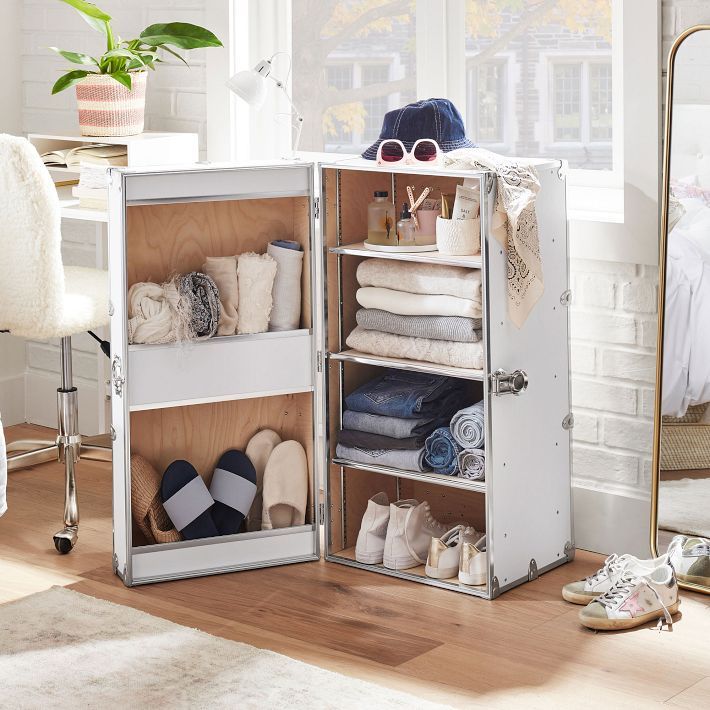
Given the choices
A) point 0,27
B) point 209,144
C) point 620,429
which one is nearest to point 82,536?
point 209,144

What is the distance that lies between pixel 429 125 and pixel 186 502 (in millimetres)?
1049

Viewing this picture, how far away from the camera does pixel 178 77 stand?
369cm

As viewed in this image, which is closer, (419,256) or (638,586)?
(638,586)

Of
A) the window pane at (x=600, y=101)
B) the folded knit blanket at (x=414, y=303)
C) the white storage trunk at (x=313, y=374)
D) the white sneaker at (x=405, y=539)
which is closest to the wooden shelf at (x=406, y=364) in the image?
the white storage trunk at (x=313, y=374)

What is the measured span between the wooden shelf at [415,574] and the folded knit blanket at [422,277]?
0.65 m

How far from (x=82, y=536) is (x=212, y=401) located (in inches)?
23.3

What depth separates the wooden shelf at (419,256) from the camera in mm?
2742

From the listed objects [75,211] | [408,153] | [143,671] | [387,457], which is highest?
[408,153]

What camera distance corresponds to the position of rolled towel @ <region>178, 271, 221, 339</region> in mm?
2900

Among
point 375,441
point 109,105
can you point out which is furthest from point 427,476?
point 109,105

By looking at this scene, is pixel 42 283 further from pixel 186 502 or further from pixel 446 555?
pixel 446 555

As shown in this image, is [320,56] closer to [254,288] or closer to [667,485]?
[254,288]

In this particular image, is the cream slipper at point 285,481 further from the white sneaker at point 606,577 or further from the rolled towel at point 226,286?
the white sneaker at point 606,577

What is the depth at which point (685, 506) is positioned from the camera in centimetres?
284
